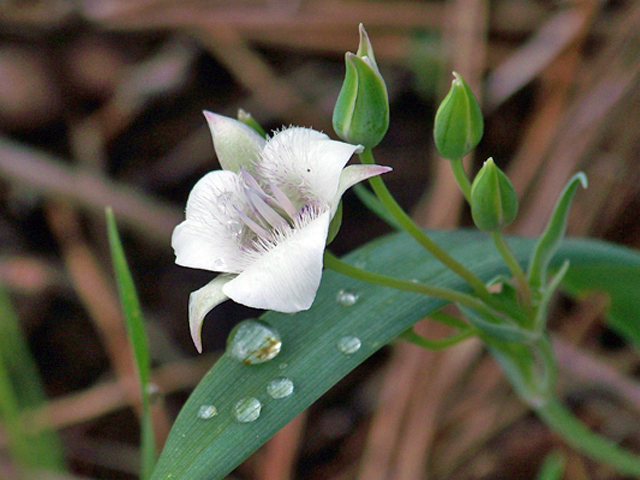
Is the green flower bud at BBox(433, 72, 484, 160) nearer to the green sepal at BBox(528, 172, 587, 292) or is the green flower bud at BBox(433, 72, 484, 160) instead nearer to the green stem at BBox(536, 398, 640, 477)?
the green sepal at BBox(528, 172, 587, 292)

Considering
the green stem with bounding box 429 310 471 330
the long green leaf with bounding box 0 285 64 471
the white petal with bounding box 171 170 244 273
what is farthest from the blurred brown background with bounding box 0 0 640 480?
the white petal with bounding box 171 170 244 273

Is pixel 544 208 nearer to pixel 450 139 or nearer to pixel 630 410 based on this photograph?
pixel 630 410

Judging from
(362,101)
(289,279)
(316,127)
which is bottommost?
(316,127)

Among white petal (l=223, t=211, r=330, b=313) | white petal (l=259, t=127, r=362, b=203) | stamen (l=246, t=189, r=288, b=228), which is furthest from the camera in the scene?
stamen (l=246, t=189, r=288, b=228)

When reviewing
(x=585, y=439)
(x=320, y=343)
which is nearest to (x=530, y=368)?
(x=585, y=439)

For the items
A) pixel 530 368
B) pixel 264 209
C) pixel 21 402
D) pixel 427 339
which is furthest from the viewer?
pixel 21 402

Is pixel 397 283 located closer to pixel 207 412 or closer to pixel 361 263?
pixel 361 263
